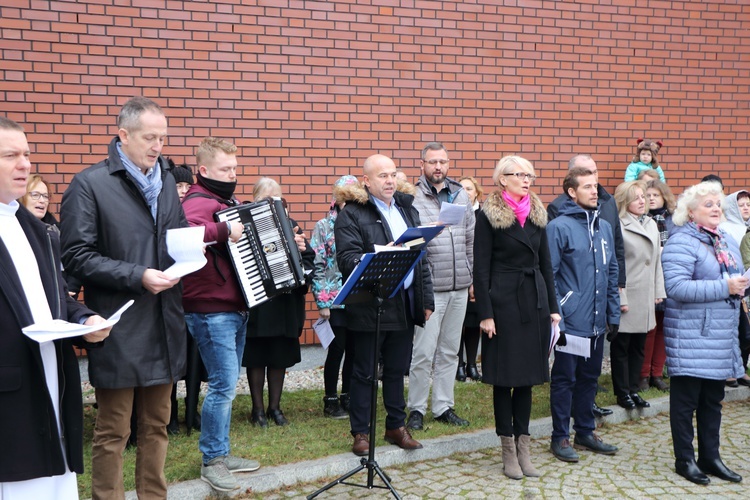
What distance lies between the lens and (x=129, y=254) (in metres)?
4.02

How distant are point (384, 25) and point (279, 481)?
529 cm

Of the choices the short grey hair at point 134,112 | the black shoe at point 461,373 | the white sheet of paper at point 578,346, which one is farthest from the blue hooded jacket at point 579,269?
the short grey hair at point 134,112

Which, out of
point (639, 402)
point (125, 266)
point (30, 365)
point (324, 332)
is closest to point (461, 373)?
point (639, 402)

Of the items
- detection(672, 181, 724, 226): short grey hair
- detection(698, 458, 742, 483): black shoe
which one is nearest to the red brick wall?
detection(672, 181, 724, 226): short grey hair

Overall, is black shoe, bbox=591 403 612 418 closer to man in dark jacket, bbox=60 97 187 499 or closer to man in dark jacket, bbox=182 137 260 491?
man in dark jacket, bbox=182 137 260 491

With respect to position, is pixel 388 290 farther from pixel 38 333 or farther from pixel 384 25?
pixel 384 25

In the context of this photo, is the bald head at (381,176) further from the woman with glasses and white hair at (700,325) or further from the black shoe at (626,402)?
the black shoe at (626,402)

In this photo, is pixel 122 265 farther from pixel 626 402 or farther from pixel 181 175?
pixel 626 402

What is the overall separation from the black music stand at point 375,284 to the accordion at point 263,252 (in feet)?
1.56

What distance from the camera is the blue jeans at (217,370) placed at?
488 centimetres

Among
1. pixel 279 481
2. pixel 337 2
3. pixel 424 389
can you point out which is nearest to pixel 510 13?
pixel 337 2

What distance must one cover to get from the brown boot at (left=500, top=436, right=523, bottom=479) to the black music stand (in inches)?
35.6

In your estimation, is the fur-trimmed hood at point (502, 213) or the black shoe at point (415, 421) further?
the black shoe at point (415, 421)

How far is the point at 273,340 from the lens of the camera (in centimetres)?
632
